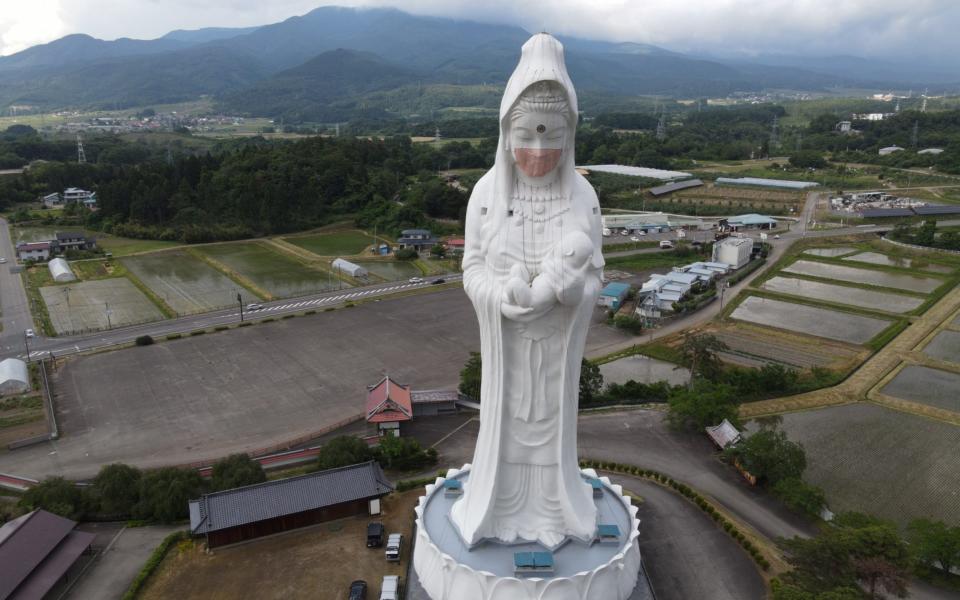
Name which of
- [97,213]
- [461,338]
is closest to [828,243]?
[461,338]

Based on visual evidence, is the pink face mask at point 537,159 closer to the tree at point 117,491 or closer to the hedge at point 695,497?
the hedge at point 695,497

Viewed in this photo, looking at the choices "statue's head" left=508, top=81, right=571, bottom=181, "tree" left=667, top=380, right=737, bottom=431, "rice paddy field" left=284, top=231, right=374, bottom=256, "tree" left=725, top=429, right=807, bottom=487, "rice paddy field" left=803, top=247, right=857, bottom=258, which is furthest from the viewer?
"rice paddy field" left=284, top=231, right=374, bottom=256

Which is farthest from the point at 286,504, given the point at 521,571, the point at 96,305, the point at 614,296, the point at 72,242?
the point at 72,242

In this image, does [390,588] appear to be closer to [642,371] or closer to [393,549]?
[393,549]

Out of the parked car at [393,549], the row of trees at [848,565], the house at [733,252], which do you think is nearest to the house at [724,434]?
the row of trees at [848,565]

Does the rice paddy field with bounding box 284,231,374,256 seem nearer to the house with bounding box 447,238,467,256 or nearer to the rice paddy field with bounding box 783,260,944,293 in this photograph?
the house with bounding box 447,238,467,256

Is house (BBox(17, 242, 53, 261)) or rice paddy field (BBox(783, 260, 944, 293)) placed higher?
house (BBox(17, 242, 53, 261))

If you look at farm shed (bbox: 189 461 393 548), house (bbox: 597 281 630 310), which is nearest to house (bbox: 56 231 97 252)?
house (bbox: 597 281 630 310)

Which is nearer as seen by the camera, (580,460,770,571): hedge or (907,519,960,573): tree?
(907,519,960,573): tree
